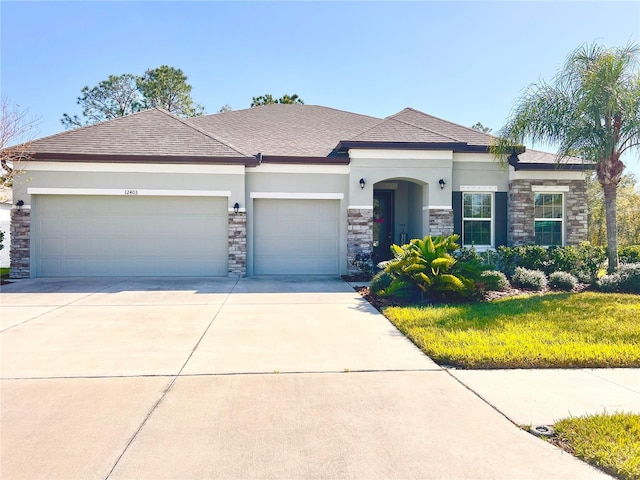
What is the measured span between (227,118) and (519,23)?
10776mm

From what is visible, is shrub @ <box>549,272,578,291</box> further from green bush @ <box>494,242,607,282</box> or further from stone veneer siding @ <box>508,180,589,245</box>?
stone veneer siding @ <box>508,180,589,245</box>

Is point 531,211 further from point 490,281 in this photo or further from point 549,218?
point 490,281

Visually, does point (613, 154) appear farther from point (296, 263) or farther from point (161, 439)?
point (161, 439)

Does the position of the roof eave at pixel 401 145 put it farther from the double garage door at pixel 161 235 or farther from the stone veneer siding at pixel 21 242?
the stone veneer siding at pixel 21 242

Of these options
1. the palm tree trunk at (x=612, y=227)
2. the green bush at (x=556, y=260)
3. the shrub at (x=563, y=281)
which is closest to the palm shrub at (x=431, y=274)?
the shrub at (x=563, y=281)

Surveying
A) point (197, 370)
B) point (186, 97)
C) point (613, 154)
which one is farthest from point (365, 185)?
point (186, 97)

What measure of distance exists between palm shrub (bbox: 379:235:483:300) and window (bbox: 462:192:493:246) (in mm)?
4525

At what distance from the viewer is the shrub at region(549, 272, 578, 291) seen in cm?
1015

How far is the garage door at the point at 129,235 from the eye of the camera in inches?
494

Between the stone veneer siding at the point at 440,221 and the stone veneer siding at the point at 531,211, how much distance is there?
6.84ft

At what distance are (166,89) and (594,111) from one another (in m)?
27.9

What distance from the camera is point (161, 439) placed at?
132 inches

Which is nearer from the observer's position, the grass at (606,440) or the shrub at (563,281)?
the grass at (606,440)

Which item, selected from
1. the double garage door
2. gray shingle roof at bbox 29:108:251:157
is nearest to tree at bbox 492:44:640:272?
the double garage door
